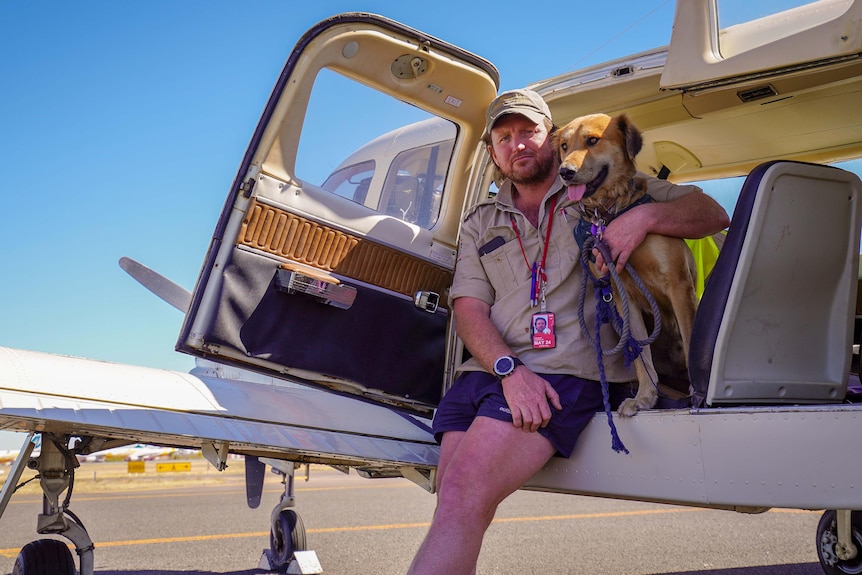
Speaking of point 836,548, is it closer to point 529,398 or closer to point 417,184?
point 529,398

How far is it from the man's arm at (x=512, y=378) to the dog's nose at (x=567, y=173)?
595 mm

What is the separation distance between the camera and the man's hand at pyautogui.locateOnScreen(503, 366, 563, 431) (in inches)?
101

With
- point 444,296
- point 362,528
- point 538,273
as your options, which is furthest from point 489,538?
point 538,273

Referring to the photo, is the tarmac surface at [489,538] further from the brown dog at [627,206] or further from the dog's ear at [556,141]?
the dog's ear at [556,141]

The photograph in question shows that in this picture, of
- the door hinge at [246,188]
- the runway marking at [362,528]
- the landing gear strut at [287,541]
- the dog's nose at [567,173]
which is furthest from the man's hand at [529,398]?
the runway marking at [362,528]

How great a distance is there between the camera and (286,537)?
4.73 m

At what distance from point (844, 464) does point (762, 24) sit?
139 centimetres

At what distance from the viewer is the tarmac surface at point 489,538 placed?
188 inches

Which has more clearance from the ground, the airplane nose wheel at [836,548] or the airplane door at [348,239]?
the airplane door at [348,239]

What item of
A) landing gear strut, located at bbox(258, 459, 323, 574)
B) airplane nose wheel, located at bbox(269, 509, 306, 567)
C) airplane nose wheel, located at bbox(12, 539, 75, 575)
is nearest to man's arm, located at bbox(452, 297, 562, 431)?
airplane nose wheel, located at bbox(12, 539, 75, 575)

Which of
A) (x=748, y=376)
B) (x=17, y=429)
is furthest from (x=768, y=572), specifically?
(x=17, y=429)

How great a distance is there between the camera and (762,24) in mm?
2494

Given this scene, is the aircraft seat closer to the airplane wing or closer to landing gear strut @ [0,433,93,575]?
the airplane wing

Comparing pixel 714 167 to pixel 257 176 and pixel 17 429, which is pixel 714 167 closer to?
pixel 257 176
